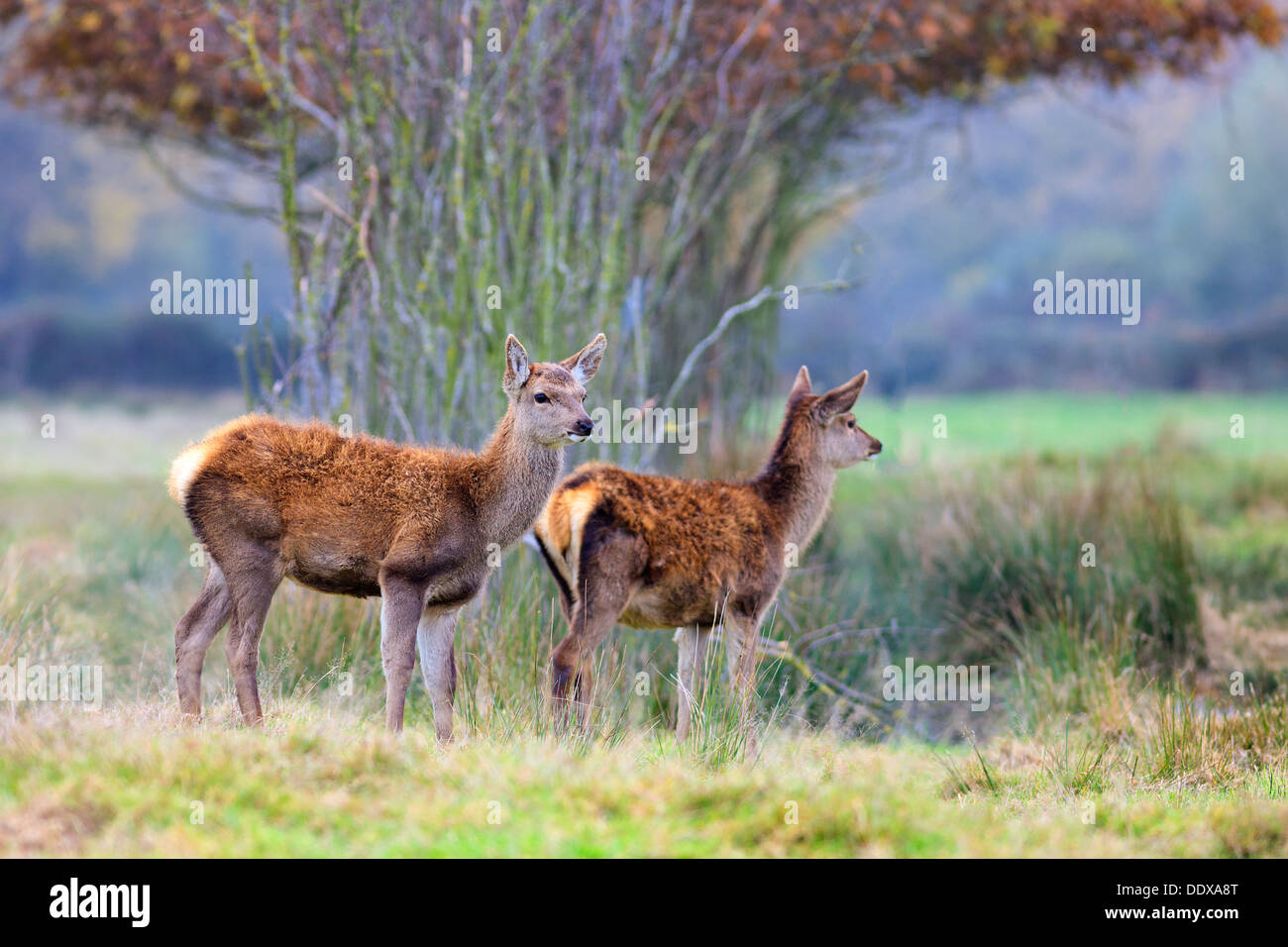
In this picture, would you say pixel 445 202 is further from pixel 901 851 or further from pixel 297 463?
pixel 901 851

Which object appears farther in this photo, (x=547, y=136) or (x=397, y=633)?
(x=547, y=136)

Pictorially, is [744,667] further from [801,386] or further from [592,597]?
[801,386]

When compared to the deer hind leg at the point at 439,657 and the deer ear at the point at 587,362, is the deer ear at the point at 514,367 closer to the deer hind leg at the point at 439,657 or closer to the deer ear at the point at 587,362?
the deer ear at the point at 587,362

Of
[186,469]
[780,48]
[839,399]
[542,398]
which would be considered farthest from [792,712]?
[780,48]

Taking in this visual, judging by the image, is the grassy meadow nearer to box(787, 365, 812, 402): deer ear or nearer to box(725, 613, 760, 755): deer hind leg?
box(725, 613, 760, 755): deer hind leg

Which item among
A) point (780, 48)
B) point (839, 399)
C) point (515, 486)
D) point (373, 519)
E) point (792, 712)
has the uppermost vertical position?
point (780, 48)

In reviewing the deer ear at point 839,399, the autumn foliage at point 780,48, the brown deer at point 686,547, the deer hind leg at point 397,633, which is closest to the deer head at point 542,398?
the brown deer at point 686,547

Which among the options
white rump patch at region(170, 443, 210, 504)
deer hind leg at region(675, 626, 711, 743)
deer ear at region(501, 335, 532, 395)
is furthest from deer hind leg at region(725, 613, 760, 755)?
white rump patch at region(170, 443, 210, 504)

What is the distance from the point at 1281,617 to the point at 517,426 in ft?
18.8

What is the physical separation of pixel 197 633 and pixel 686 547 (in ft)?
6.64

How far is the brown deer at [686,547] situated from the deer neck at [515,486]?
0.72 feet

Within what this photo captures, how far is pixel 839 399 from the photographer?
706 cm

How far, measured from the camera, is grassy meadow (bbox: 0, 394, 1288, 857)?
4477 mm

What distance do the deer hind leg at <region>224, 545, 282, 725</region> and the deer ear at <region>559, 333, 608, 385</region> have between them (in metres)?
1.41
